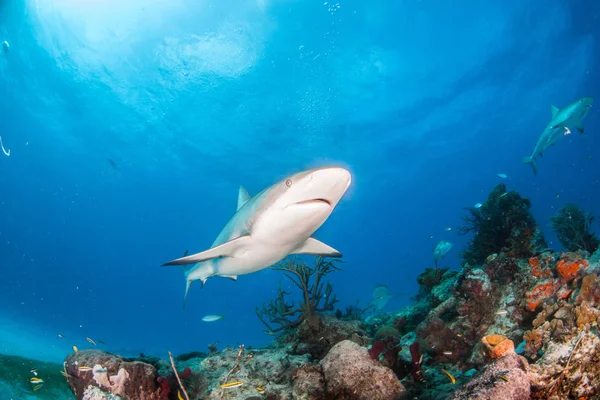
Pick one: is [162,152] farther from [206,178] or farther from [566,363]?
[566,363]

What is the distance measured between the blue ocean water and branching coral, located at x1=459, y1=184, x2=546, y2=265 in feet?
17.8

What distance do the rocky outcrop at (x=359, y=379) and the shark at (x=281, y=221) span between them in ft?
5.44

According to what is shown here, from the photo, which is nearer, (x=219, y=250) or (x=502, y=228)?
(x=219, y=250)

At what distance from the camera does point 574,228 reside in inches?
371

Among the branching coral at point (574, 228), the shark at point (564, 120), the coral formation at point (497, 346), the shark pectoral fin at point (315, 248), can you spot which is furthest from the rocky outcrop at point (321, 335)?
the shark at point (564, 120)

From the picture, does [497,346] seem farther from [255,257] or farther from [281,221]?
[255,257]

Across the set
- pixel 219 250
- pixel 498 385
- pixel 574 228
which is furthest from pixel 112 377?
pixel 574 228

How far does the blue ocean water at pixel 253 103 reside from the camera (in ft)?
73.3

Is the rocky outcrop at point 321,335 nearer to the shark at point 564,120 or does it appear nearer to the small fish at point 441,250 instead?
the small fish at point 441,250

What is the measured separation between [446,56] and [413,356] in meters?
28.2

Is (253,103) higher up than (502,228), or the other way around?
(253,103)

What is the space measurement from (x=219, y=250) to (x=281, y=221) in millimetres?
1086

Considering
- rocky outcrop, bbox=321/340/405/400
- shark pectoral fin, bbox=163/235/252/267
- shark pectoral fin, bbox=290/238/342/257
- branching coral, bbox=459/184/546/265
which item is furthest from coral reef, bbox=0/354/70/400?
branching coral, bbox=459/184/546/265

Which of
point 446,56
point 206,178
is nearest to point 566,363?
point 446,56
